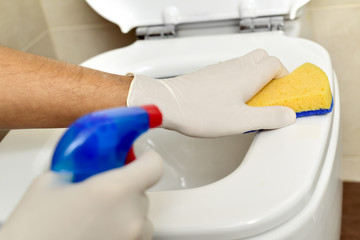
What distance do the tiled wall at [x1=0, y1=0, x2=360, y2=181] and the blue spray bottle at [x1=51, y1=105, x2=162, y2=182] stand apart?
679 millimetres

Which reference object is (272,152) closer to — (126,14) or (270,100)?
(270,100)

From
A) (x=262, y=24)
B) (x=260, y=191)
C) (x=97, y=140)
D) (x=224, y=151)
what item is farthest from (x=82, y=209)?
(x=262, y=24)

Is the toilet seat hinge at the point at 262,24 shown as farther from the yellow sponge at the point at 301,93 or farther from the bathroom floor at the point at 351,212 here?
the bathroom floor at the point at 351,212

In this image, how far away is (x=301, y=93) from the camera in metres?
0.60

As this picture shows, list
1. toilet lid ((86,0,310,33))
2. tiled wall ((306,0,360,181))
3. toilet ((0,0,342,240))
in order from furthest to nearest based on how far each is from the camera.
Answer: tiled wall ((306,0,360,181))
toilet lid ((86,0,310,33))
toilet ((0,0,342,240))

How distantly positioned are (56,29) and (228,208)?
0.84m

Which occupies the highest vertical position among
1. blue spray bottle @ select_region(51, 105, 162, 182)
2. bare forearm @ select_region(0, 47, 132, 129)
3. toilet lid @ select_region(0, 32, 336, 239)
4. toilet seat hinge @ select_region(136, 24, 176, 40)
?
blue spray bottle @ select_region(51, 105, 162, 182)

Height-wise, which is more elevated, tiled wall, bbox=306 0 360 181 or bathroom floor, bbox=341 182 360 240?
tiled wall, bbox=306 0 360 181

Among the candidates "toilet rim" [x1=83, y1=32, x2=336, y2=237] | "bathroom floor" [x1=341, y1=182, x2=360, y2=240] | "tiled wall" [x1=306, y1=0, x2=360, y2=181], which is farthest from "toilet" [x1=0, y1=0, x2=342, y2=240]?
"bathroom floor" [x1=341, y1=182, x2=360, y2=240]

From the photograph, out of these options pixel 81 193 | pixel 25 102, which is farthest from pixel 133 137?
pixel 25 102

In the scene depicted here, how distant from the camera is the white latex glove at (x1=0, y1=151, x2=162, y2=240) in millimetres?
348

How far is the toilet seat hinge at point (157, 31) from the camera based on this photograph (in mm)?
914

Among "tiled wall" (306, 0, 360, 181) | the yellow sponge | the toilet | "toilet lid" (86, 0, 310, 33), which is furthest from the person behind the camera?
"tiled wall" (306, 0, 360, 181)

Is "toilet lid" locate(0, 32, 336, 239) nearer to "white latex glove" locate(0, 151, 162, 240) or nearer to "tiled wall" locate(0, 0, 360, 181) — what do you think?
"white latex glove" locate(0, 151, 162, 240)
